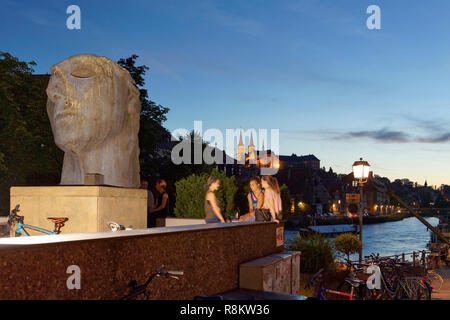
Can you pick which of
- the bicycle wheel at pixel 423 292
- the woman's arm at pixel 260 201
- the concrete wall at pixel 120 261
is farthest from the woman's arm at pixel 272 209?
the bicycle wheel at pixel 423 292

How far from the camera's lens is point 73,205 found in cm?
805

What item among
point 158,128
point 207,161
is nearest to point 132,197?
point 158,128

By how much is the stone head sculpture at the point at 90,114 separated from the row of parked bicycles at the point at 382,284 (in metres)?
4.40

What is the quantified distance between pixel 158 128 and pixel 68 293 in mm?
33767

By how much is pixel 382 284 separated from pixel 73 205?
6.57 m

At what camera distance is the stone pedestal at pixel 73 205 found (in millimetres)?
7957

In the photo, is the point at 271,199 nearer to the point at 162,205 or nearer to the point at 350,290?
the point at 162,205

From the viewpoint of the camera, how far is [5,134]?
93.0 feet

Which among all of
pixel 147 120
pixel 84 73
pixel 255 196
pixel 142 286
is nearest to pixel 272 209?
pixel 255 196

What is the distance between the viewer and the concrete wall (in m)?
3.63

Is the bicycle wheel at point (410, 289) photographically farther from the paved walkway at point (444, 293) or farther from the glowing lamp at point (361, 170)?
the glowing lamp at point (361, 170)

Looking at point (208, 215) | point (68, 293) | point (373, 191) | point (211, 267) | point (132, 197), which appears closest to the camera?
point (68, 293)
